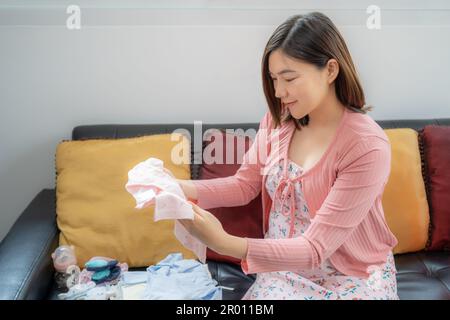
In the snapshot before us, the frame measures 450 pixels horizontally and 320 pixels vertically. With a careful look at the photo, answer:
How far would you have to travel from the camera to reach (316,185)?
1178 mm

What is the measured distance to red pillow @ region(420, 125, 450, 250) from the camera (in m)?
1.59

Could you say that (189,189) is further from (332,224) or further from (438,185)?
(438,185)

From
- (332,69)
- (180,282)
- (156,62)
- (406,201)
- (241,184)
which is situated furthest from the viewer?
(156,62)

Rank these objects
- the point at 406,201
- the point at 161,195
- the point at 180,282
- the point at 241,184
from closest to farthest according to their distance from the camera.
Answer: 1. the point at 161,195
2. the point at 180,282
3. the point at 241,184
4. the point at 406,201

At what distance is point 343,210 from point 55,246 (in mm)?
925

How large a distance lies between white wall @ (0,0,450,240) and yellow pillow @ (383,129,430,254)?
36 centimetres

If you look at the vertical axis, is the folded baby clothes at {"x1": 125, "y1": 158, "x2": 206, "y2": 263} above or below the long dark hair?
below

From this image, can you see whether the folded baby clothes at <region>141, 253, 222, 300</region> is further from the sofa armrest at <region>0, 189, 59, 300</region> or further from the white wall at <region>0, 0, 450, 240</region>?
Answer: the white wall at <region>0, 0, 450, 240</region>

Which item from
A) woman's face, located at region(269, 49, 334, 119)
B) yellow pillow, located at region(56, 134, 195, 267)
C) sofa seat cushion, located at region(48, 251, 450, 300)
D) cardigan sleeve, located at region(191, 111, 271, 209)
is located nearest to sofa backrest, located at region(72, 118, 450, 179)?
yellow pillow, located at region(56, 134, 195, 267)

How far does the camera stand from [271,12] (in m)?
1.73

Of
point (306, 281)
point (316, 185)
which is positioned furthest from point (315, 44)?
point (306, 281)
